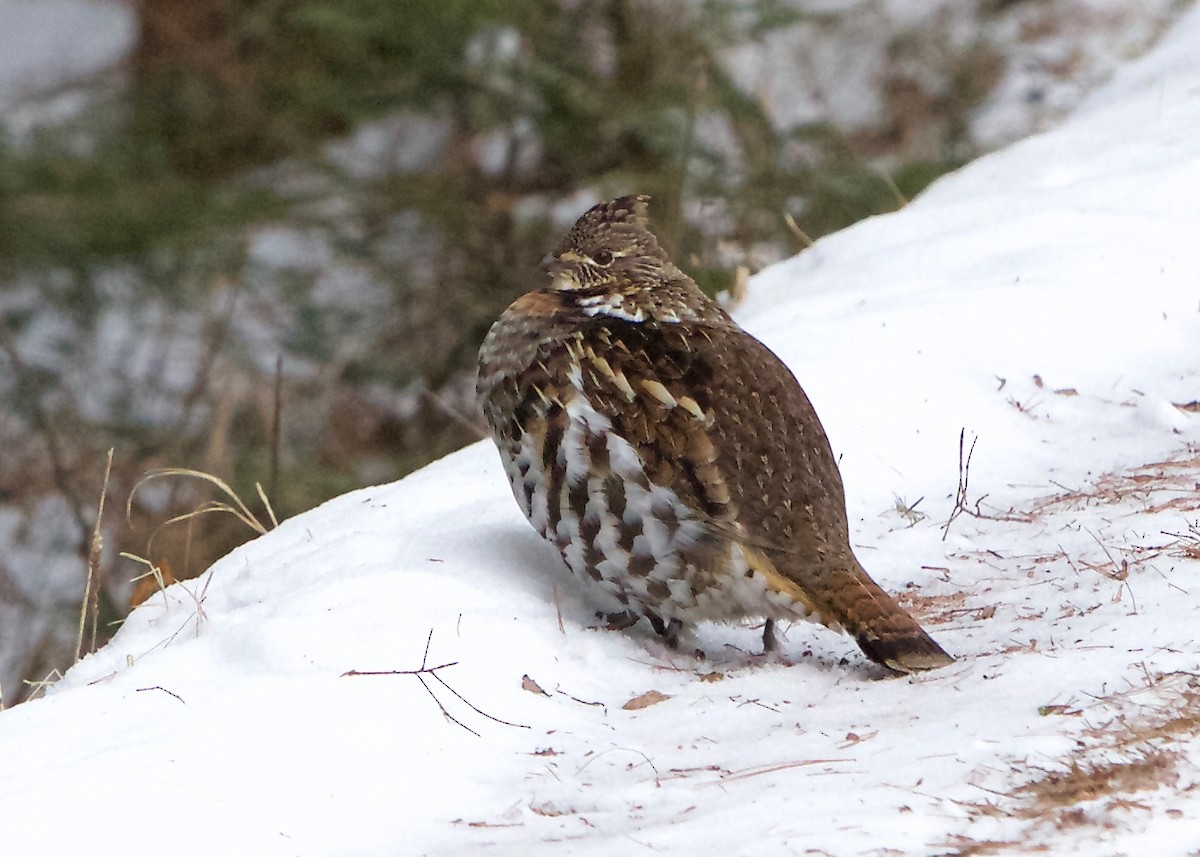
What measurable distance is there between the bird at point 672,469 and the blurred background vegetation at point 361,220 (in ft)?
12.1

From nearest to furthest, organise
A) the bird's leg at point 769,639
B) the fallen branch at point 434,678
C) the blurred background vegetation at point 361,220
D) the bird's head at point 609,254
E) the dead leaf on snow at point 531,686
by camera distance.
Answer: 1. the fallen branch at point 434,678
2. the dead leaf on snow at point 531,686
3. the bird's leg at point 769,639
4. the bird's head at point 609,254
5. the blurred background vegetation at point 361,220

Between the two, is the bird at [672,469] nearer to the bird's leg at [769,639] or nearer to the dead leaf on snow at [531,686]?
the bird's leg at [769,639]

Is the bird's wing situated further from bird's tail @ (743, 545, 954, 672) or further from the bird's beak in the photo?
the bird's beak

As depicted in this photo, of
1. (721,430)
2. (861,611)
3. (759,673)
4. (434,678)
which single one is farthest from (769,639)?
(434,678)

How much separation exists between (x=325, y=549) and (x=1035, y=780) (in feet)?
5.97

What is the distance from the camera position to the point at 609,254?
3354 millimetres

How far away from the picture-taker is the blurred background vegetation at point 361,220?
7.32m

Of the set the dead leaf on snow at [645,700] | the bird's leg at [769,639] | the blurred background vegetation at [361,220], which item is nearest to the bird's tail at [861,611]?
the bird's leg at [769,639]

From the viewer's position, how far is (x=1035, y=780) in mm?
2064

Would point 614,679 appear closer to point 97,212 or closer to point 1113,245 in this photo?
point 1113,245

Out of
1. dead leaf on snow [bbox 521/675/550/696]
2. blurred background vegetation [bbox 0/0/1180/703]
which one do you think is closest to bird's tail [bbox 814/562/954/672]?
dead leaf on snow [bbox 521/675/550/696]

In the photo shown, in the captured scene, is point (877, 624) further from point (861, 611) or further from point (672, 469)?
point (672, 469)

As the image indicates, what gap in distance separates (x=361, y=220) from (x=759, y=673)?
566 cm

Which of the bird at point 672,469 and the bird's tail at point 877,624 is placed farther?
the bird at point 672,469
